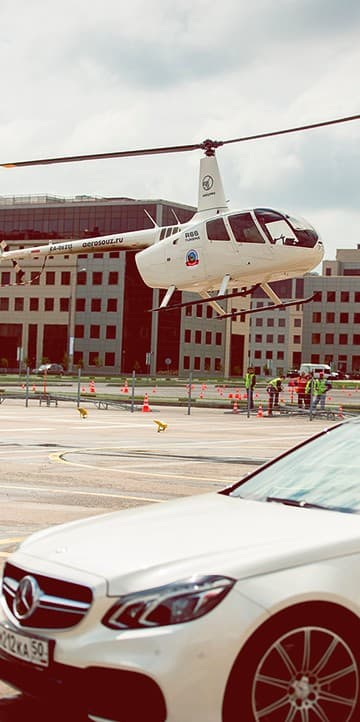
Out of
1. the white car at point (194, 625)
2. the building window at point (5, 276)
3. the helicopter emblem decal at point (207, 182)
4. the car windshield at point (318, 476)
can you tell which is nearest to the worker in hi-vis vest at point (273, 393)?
the helicopter emblem decal at point (207, 182)

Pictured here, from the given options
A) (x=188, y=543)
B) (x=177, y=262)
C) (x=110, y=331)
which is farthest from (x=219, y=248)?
(x=110, y=331)

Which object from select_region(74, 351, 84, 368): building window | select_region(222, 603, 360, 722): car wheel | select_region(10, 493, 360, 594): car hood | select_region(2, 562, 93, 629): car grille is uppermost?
select_region(74, 351, 84, 368): building window

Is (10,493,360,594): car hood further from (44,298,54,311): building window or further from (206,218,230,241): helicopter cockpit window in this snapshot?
(44,298,54,311): building window

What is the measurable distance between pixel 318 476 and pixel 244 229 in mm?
20720

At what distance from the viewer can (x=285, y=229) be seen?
25.6m

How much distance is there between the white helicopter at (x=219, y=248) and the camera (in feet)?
84.2

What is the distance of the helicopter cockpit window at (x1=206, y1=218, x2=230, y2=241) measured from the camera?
26531mm

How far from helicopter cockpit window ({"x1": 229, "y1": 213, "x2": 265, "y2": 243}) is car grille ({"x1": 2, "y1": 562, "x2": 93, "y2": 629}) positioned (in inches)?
856

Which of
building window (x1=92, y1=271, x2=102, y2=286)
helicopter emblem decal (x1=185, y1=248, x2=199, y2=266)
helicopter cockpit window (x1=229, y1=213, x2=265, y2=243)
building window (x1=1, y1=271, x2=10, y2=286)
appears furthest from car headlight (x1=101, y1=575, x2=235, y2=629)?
building window (x1=92, y1=271, x2=102, y2=286)

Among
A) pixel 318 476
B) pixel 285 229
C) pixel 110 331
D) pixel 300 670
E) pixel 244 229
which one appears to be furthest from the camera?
pixel 110 331

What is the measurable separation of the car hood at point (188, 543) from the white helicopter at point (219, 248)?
19.2 meters

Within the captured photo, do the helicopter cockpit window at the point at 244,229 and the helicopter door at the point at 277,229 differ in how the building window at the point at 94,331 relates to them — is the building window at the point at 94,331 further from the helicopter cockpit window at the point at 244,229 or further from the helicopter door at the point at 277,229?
the helicopter door at the point at 277,229

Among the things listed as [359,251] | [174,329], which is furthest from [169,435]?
[359,251]

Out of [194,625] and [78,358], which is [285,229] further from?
[78,358]
